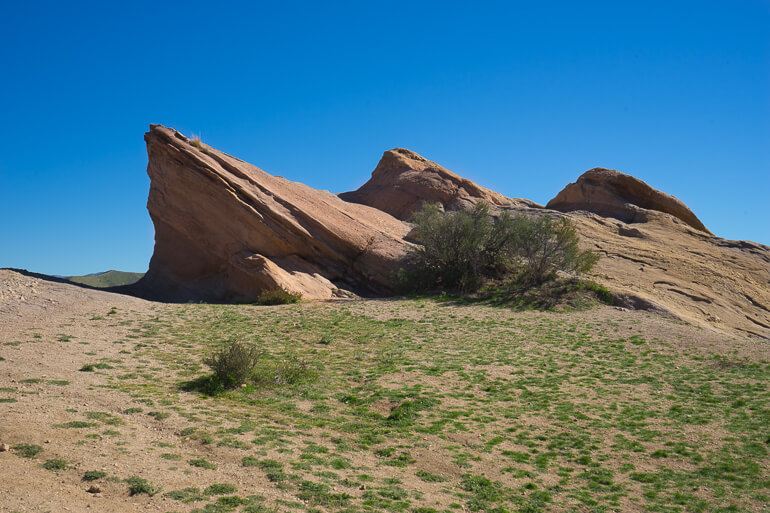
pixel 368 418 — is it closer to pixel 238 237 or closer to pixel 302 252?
pixel 302 252

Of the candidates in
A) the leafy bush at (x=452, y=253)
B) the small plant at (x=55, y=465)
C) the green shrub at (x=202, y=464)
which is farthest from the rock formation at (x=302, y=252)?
the small plant at (x=55, y=465)

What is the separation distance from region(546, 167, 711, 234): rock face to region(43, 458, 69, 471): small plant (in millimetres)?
41721

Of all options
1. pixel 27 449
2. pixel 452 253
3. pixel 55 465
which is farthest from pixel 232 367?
pixel 452 253

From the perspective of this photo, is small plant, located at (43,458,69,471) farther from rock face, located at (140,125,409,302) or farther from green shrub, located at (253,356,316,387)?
rock face, located at (140,125,409,302)

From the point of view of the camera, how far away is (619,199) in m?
42.2

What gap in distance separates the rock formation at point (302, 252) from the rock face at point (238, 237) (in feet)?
0.21

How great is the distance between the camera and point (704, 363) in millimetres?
17859

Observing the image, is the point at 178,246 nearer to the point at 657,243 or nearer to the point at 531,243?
the point at 531,243

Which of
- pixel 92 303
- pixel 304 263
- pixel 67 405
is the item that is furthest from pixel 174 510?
pixel 304 263

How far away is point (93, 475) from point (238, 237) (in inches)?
906

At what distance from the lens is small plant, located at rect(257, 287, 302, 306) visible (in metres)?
26.0

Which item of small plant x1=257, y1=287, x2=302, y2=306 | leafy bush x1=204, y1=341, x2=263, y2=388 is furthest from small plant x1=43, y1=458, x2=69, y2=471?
small plant x1=257, y1=287, x2=302, y2=306

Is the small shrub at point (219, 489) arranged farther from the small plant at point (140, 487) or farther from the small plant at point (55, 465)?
the small plant at point (55, 465)

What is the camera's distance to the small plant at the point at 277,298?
1022 inches
